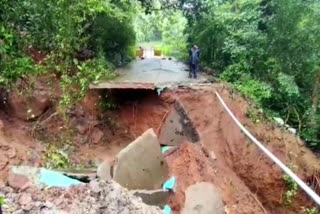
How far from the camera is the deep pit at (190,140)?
8109 mm

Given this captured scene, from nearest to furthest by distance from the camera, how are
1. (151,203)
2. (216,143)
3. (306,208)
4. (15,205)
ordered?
(15,205), (151,203), (306,208), (216,143)

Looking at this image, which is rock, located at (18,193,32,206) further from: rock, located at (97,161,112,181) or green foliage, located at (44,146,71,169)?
green foliage, located at (44,146,71,169)

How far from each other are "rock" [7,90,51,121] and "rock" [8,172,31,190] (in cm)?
262

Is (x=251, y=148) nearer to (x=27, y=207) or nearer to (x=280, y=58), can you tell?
(x=280, y=58)

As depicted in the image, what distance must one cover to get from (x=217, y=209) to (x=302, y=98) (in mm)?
4750

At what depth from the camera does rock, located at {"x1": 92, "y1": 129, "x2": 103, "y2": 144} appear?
30.7 ft

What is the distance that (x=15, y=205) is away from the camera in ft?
18.5

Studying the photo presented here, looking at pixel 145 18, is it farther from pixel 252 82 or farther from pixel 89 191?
pixel 89 191

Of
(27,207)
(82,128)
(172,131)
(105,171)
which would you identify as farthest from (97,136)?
(27,207)

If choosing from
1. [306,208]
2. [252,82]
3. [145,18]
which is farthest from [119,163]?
[145,18]

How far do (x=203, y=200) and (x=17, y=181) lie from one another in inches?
131

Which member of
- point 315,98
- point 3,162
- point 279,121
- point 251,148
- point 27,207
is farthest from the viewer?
point 315,98

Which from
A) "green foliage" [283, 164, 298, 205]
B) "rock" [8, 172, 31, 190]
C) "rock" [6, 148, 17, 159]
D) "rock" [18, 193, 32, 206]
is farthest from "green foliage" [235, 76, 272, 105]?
"rock" [18, 193, 32, 206]

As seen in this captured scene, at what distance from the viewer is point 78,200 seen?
19.6 feet
